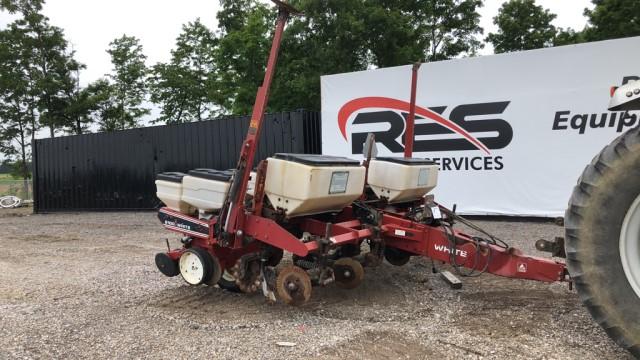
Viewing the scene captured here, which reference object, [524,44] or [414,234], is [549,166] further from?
[524,44]

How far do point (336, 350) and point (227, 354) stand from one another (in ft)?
2.24

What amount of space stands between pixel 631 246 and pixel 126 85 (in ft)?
76.2

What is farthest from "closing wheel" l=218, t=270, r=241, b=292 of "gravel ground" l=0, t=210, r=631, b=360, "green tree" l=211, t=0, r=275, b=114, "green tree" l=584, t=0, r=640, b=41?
"green tree" l=584, t=0, r=640, b=41

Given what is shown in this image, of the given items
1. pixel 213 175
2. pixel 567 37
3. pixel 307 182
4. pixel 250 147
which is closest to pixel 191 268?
pixel 213 175

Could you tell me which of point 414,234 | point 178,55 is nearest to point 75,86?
point 178,55

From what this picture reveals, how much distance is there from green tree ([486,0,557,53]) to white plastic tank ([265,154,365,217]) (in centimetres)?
1942

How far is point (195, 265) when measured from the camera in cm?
411

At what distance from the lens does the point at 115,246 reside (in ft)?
24.9

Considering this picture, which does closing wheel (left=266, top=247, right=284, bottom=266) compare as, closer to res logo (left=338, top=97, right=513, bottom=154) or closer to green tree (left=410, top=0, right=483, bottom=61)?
res logo (left=338, top=97, right=513, bottom=154)

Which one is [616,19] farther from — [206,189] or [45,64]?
[45,64]

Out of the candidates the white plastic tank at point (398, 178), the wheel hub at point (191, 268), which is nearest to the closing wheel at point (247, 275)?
Result: the wheel hub at point (191, 268)

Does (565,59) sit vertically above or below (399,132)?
above

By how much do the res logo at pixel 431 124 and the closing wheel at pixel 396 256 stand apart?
4424 millimetres

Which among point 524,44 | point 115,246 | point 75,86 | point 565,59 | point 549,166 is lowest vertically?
point 115,246
